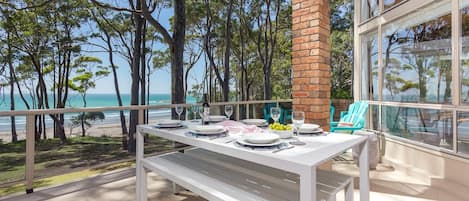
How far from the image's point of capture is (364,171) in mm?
1544

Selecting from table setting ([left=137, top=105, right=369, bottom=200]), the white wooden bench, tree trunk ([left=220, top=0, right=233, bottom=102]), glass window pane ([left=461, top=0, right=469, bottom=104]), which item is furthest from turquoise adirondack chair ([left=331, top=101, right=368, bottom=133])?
tree trunk ([left=220, top=0, right=233, bottom=102])

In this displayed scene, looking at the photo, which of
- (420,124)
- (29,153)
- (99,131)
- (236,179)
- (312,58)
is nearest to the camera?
(236,179)

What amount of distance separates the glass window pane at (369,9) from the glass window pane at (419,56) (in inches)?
19.7

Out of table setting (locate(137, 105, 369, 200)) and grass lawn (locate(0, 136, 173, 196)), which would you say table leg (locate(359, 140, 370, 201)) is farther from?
grass lawn (locate(0, 136, 173, 196))

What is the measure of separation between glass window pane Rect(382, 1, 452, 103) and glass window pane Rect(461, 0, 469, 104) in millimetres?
153

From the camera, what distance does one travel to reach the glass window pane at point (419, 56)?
305 centimetres

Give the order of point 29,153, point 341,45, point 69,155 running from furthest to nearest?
point 341,45 → point 69,155 → point 29,153

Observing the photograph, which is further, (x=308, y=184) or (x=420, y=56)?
(x=420, y=56)

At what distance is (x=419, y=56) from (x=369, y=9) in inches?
60.2

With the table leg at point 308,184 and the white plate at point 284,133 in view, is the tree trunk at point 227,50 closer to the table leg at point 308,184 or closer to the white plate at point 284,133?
the white plate at point 284,133

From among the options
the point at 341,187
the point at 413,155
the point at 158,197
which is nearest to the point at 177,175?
the point at 158,197

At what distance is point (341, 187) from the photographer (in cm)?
144

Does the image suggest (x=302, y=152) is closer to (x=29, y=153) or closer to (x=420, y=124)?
(x=29, y=153)

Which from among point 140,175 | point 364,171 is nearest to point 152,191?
point 140,175
